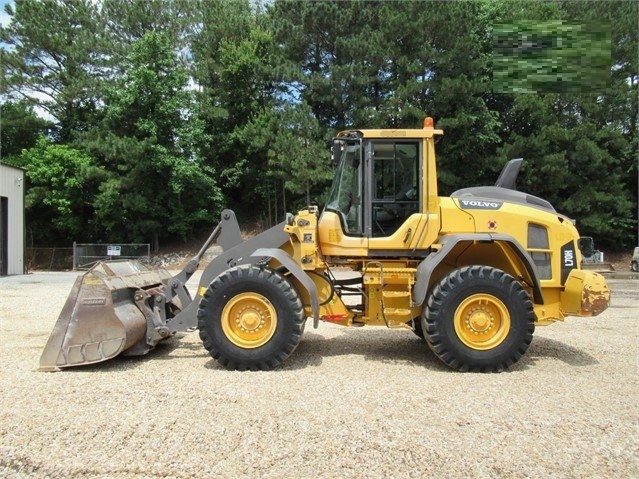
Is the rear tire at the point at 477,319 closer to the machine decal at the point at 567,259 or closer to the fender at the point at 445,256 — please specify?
the fender at the point at 445,256

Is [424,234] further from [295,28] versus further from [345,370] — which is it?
[295,28]

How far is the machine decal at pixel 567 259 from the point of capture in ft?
20.3

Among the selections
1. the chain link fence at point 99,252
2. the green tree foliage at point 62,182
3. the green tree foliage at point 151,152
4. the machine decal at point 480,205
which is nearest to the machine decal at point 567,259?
the machine decal at point 480,205

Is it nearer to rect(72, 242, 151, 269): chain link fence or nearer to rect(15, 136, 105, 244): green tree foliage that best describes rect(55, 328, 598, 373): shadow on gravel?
rect(72, 242, 151, 269): chain link fence

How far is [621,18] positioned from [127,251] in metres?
27.1

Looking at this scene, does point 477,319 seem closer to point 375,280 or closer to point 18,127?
point 375,280

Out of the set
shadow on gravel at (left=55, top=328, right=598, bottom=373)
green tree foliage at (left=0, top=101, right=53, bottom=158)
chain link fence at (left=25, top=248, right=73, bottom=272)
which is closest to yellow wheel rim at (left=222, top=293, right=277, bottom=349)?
shadow on gravel at (left=55, top=328, right=598, bottom=373)

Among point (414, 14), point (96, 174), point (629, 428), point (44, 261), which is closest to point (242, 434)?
point (629, 428)

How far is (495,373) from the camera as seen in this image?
5684 millimetres

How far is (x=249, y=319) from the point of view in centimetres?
578

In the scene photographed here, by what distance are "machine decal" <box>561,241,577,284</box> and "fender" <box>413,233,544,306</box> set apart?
1.48ft

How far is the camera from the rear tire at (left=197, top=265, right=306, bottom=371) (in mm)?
5684

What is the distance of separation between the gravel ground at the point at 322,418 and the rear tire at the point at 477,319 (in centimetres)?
24

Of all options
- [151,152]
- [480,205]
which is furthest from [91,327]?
[151,152]
